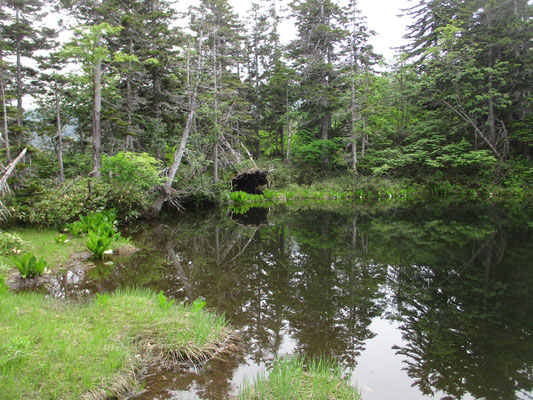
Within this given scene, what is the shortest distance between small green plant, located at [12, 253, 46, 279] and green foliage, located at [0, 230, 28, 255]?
1266 millimetres

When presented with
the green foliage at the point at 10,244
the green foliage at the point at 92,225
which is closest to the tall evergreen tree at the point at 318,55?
the green foliage at the point at 92,225

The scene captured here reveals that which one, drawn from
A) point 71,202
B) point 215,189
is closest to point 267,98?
point 215,189

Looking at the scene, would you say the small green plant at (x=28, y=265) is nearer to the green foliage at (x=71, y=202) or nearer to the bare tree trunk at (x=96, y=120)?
the green foliage at (x=71, y=202)

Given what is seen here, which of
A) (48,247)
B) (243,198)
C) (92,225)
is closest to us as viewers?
(48,247)

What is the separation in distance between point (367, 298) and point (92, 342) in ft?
13.3

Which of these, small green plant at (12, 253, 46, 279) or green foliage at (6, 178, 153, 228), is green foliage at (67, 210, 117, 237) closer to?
green foliage at (6, 178, 153, 228)

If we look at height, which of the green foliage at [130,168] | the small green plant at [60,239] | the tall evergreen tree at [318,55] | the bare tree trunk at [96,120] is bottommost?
the small green plant at [60,239]

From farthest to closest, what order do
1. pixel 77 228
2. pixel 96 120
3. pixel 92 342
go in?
pixel 96 120
pixel 77 228
pixel 92 342

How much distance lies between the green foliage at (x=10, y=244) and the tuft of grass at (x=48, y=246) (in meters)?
0.08

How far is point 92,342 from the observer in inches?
119

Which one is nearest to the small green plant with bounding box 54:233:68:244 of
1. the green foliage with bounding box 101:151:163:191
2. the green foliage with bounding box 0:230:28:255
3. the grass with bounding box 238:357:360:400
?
the green foliage with bounding box 0:230:28:255

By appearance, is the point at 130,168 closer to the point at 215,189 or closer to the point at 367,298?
the point at 215,189

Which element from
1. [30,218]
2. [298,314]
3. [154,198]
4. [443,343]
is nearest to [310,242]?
[298,314]

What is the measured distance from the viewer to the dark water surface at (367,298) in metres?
3.20
